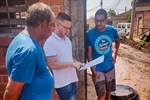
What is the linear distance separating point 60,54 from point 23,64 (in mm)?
917

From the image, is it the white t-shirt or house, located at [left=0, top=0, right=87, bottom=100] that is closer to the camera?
the white t-shirt

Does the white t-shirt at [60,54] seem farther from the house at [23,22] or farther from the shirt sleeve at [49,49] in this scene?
the house at [23,22]

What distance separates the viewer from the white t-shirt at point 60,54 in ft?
6.63

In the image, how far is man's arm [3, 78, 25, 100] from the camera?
125cm

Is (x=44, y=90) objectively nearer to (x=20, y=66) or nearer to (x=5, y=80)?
(x=20, y=66)

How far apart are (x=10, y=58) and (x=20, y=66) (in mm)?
143

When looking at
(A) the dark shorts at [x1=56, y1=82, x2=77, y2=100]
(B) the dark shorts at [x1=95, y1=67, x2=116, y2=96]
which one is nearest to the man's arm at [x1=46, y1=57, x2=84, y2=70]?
(A) the dark shorts at [x1=56, y1=82, x2=77, y2=100]

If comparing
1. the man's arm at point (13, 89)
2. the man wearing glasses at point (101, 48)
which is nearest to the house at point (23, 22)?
the man wearing glasses at point (101, 48)

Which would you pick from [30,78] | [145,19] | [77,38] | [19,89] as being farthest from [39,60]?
[145,19]

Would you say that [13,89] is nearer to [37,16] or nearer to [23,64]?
[23,64]

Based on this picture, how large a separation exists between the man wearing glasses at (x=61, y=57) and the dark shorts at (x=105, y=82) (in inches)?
30.8

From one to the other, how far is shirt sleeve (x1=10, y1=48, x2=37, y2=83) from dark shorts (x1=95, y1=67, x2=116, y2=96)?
1823mm

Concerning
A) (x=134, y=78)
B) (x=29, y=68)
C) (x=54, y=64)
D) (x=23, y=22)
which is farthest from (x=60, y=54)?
(x=134, y=78)

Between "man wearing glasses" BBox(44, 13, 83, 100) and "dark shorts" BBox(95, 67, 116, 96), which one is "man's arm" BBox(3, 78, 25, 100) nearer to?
"man wearing glasses" BBox(44, 13, 83, 100)
